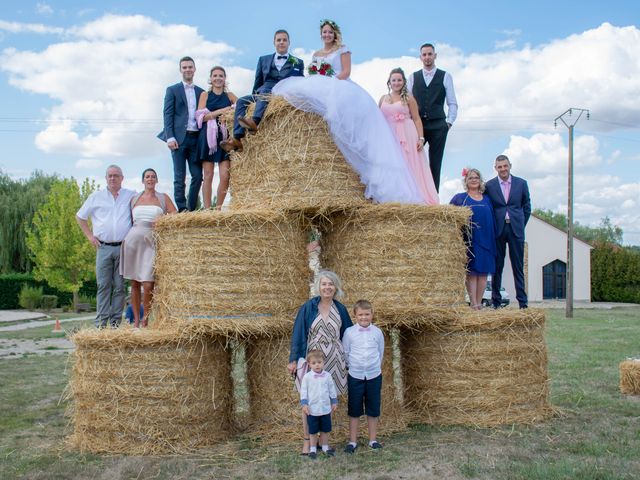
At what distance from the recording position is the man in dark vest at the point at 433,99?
7.12 meters

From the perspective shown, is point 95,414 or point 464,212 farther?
point 464,212

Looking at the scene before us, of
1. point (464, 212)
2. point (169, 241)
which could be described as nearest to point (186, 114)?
point (169, 241)

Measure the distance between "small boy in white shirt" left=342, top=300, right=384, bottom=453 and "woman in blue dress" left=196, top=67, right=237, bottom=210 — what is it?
203 cm

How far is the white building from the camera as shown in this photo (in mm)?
35875

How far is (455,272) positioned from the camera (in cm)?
609

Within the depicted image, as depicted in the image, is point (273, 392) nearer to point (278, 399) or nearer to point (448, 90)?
point (278, 399)

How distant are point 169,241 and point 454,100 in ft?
11.2

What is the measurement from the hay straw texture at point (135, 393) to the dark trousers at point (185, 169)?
1794 mm

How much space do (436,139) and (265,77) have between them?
1947 millimetres

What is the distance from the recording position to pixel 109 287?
6.55 meters

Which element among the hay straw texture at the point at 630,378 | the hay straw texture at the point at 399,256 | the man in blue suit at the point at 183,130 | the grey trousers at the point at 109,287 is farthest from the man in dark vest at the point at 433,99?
the grey trousers at the point at 109,287

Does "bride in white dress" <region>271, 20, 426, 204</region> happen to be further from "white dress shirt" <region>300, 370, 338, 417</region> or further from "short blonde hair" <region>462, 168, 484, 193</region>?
"white dress shirt" <region>300, 370, 338, 417</region>

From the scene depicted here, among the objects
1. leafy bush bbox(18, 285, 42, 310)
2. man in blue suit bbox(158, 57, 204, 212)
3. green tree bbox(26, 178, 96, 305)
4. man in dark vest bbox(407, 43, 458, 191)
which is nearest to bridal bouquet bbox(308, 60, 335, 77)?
man in dark vest bbox(407, 43, 458, 191)

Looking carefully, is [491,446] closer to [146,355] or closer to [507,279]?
[146,355]
